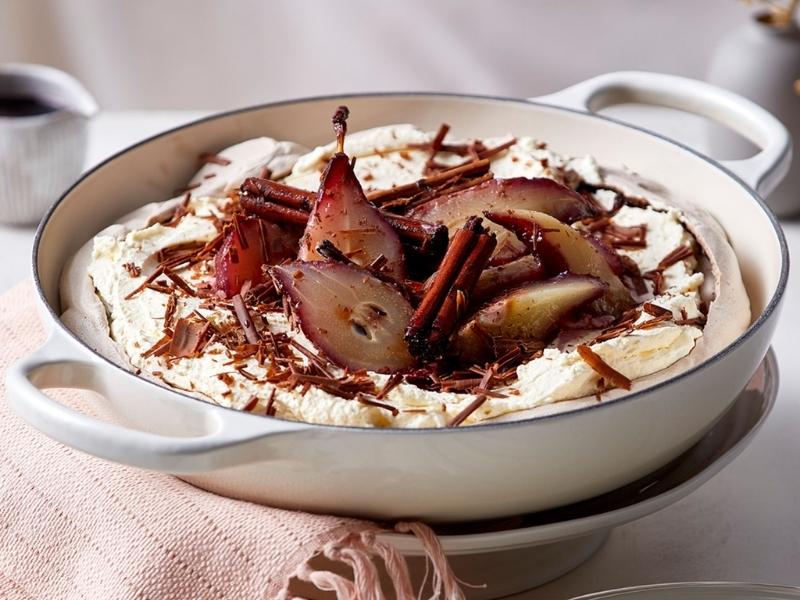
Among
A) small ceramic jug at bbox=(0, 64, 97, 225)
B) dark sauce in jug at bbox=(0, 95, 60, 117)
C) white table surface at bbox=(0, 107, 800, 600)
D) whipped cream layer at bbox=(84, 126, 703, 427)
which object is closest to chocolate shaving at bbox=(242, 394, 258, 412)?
whipped cream layer at bbox=(84, 126, 703, 427)

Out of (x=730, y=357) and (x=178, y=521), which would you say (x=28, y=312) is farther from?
(x=730, y=357)

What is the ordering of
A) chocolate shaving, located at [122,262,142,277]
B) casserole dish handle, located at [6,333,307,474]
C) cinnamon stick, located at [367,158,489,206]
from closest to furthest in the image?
casserole dish handle, located at [6,333,307,474]
chocolate shaving, located at [122,262,142,277]
cinnamon stick, located at [367,158,489,206]

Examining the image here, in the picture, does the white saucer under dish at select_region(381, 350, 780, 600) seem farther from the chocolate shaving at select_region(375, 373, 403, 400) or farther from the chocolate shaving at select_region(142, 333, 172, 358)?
the chocolate shaving at select_region(142, 333, 172, 358)

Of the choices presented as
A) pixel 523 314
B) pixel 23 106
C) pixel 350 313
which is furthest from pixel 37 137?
pixel 523 314

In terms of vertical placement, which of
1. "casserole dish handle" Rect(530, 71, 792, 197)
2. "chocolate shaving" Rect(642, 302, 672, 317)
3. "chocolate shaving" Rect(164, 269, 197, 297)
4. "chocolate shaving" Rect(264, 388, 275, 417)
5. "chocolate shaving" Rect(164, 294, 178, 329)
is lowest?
"chocolate shaving" Rect(164, 269, 197, 297)

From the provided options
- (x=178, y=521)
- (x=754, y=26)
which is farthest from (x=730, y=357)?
(x=754, y=26)

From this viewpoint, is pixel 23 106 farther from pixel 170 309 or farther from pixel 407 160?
pixel 170 309
